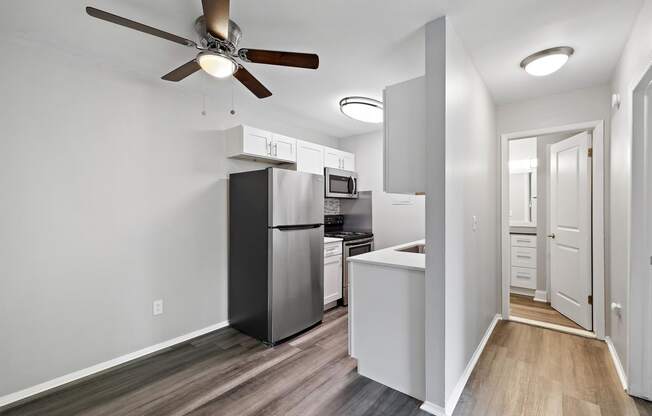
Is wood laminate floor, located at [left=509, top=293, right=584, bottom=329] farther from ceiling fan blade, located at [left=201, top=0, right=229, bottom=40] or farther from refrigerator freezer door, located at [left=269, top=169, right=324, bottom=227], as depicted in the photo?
ceiling fan blade, located at [left=201, top=0, right=229, bottom=40]

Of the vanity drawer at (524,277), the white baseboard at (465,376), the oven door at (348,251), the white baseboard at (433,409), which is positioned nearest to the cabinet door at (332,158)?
the oven door at (348,251)

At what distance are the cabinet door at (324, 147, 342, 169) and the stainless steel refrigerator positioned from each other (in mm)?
861

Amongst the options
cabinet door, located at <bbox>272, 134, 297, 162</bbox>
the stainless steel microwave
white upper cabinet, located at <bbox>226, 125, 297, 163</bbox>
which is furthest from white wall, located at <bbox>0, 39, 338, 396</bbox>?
the stainless steel microwave

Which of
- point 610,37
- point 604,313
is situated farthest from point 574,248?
point 610,37

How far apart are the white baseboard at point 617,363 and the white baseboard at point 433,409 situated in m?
1.35

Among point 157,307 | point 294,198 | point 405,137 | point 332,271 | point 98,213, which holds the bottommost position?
point 157,307

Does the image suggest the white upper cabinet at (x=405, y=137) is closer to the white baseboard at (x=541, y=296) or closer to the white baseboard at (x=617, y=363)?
the white baseboard at (x=617, y=363)

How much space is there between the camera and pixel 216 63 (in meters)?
1.75

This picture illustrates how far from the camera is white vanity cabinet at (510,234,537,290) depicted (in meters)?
4.00

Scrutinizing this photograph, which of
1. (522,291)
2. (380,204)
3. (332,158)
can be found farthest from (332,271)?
(522,291)

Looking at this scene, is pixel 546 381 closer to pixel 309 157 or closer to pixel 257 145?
pixel 309 157

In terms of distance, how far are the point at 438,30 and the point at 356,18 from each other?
51cm

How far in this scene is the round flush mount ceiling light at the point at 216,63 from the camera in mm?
1711

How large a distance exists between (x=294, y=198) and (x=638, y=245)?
2.57m
